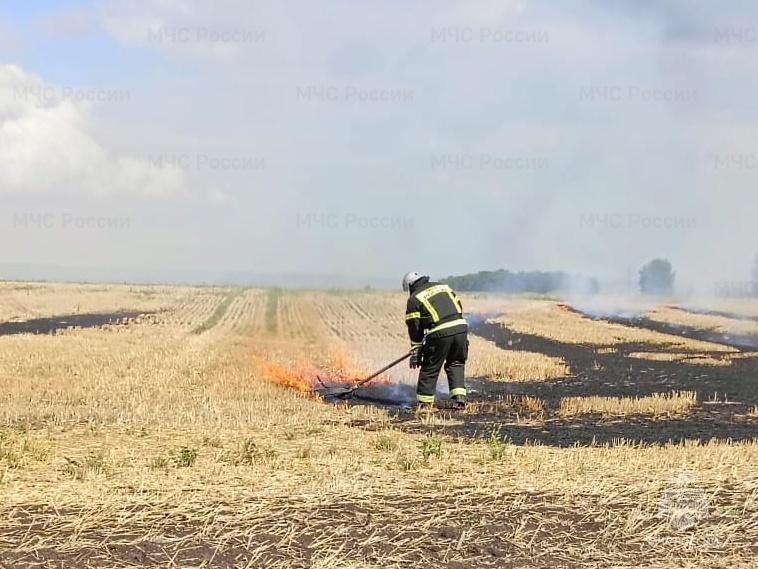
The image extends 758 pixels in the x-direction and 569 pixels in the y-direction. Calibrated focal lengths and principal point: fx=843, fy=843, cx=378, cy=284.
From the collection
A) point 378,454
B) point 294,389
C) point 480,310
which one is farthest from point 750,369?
point 480,310

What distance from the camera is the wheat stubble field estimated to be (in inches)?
245

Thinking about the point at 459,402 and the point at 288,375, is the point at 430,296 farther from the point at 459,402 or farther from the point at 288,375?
the point at 288,375

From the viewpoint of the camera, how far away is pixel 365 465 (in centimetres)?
857

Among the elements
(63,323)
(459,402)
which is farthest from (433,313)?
(63,323)

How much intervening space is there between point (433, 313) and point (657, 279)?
239 feet

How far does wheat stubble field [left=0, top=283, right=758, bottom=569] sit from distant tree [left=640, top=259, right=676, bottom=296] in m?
61.5

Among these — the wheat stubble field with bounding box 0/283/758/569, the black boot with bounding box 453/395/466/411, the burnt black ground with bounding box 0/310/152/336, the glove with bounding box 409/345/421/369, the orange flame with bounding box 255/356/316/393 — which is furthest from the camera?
the burnt black ground with bounding box 0/310/152/336

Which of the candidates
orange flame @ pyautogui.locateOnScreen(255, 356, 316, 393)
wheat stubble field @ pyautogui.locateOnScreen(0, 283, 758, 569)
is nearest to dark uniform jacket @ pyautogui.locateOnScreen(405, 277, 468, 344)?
wheat stubble field @ pyautogui.locateOnScreen(0, 283, 758, 569)

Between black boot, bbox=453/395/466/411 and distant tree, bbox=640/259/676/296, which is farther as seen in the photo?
distant tree, bbox=640/259/676/296

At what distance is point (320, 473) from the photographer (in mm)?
8164

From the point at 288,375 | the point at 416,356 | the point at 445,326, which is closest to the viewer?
the point at 445,326

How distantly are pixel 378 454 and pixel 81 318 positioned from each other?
33.0 meters

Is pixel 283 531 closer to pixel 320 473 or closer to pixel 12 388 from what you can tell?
pixel 320 473

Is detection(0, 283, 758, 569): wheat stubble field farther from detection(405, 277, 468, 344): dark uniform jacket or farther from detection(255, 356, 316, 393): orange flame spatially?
detection(405, 277, 468, 344): dark uniform jacket
